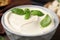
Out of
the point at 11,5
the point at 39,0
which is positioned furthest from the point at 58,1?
the point at 11,5

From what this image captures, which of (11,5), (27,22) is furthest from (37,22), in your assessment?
(11,5)

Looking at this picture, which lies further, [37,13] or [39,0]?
[39,0]

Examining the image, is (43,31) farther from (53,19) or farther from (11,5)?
(11,5)

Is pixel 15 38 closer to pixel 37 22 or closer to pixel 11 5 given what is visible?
pixel 37 22

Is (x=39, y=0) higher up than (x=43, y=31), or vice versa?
(x=39, y=0)

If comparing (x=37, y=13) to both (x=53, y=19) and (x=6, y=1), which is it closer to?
(x=53, y=19)

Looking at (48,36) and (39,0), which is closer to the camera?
(48,36)

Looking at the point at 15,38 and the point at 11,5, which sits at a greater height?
the point at 11,5

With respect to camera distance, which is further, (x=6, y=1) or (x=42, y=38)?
(x=6, y=1)
